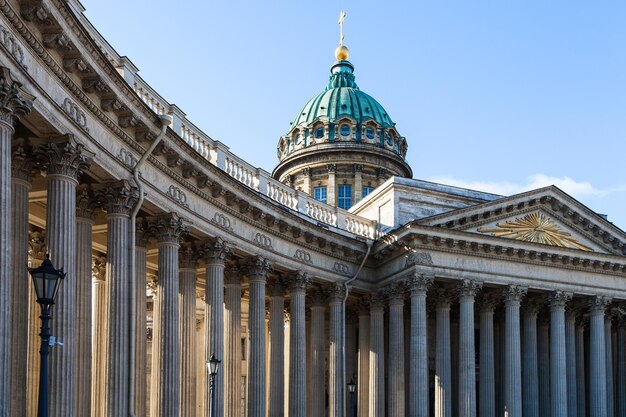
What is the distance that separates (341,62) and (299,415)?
5149 cm

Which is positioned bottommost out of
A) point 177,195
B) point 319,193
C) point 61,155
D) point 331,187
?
point 61,155

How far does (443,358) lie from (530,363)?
17.7 ft

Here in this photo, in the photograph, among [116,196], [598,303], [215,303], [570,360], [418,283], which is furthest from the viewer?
[570,360]

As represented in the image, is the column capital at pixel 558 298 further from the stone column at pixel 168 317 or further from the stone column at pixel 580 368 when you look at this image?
the stone column at pixel 168 317

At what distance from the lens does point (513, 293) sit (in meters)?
48.2

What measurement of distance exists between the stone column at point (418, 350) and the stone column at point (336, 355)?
10.4 ft

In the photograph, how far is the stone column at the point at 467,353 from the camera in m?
46.2

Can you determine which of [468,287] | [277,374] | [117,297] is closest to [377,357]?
[468,287]

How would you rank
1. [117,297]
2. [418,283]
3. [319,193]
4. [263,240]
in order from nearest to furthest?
[117,297], [263,240], [418,283], [319,193]

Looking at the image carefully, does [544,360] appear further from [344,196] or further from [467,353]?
[344,196]

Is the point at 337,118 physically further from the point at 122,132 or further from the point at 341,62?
the point at 122,132

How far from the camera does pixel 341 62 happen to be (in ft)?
294

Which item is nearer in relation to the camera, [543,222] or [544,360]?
[543,222]

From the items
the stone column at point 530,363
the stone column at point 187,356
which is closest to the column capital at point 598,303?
the stone column at point 530,363
